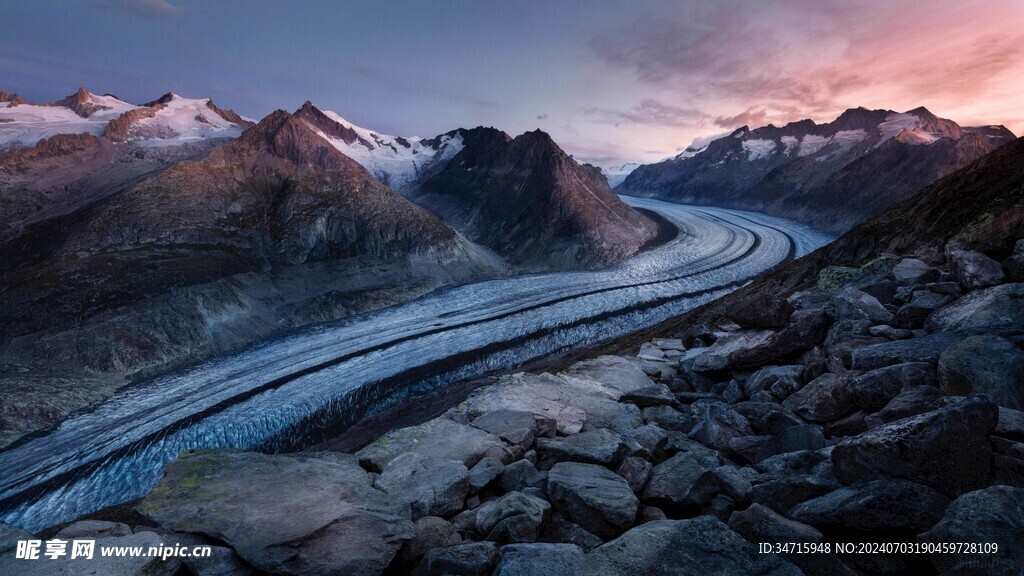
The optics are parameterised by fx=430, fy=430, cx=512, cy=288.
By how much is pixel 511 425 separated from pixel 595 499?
3059 millimetres

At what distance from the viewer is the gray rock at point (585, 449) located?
24.5 ft

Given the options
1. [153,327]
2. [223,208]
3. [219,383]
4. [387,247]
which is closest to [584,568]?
Answer: [219,383]

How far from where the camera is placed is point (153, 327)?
35.8 meters

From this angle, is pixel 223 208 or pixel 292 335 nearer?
pixel 292 335

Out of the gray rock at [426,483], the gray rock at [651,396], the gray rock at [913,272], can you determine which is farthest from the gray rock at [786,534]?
the gray rock at [913,272]

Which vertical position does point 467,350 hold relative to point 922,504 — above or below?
below

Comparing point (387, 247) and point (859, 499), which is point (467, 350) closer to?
point (387, 247)

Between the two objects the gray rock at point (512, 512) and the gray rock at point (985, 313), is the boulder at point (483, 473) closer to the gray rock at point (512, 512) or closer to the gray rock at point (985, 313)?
the gray rock at point (512, 512)

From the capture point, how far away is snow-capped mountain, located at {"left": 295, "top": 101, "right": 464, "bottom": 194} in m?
133

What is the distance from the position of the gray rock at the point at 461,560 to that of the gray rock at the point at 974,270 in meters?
12.2

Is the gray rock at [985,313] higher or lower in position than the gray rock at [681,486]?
higher

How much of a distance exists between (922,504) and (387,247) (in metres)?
56.3

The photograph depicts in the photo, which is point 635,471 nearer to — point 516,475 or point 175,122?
point 516,475

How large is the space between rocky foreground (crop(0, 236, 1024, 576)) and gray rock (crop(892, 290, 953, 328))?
0.04m
